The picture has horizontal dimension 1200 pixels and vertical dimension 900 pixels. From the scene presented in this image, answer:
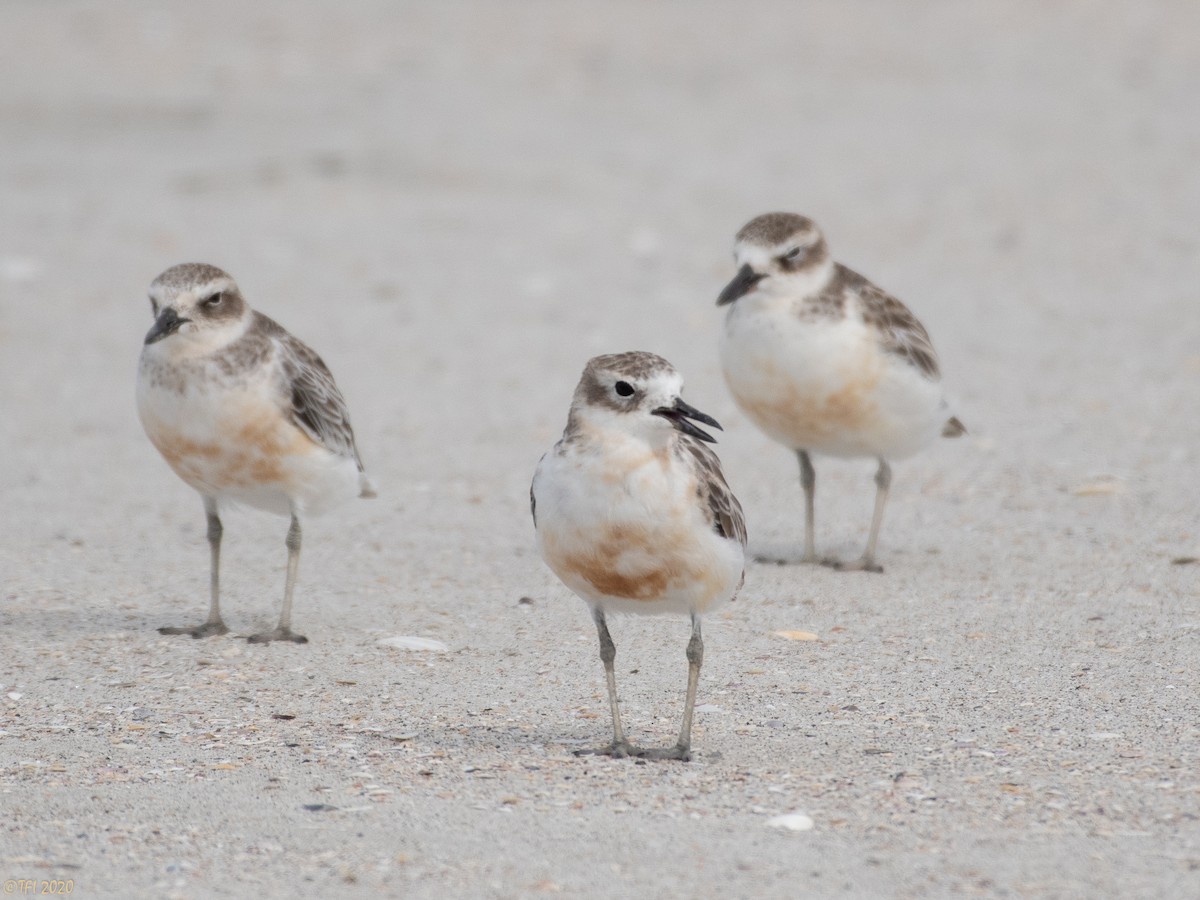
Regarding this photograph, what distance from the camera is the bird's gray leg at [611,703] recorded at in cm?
592

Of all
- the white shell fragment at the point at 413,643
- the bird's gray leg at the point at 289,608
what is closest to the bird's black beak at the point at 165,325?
the bird's gray leg at the point at 289,608

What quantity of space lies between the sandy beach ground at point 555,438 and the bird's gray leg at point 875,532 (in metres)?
0.20

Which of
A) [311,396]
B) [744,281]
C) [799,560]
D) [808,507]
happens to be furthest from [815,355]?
[311,396]

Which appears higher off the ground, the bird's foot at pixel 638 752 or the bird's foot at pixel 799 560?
the bird's foot at pixel 799 560

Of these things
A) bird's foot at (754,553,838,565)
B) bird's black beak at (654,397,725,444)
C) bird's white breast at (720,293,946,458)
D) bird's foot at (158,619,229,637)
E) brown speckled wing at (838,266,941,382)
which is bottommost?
bird's foot at (158,619,229,637)

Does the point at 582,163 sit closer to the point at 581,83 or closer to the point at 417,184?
the point at 417,184

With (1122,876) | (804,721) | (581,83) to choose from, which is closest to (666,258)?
(581,83)

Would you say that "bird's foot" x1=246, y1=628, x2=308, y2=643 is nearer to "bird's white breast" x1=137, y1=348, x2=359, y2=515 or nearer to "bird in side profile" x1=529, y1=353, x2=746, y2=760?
"bird's white breast" x1=137, y1=348, x2=359, y2=515

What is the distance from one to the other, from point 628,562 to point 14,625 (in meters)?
3.19

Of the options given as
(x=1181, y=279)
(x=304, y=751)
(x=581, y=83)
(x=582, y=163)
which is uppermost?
(x=581, y=83)

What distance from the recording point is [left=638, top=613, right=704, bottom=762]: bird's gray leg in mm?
5859

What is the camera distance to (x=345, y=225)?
15625 mm

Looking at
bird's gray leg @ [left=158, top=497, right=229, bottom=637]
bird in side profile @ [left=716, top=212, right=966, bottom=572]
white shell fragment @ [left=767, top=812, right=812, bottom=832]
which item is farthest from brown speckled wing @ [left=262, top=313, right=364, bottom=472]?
white shell fragment @ [left=767, top=812, right=812, bottom=832]

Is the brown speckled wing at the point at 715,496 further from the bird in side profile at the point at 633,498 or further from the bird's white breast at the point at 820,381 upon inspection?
the bird's white breast at the point at 820,381
